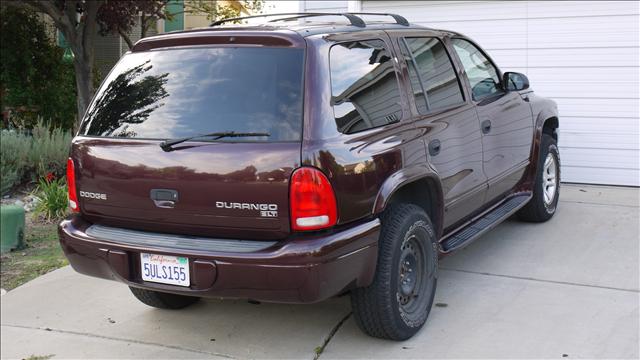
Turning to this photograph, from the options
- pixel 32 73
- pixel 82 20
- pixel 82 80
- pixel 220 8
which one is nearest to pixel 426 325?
pixel 82 80

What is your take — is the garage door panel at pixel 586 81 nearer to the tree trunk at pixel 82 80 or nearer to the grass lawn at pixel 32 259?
the grass lawn at pixel 32 259

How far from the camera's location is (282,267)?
11.3ft

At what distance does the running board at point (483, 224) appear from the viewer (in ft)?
15.6

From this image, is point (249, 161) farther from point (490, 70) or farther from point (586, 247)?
point (586, 247)

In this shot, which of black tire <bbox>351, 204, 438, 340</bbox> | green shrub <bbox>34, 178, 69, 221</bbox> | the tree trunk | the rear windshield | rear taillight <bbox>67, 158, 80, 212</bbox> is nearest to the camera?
the rear windshield

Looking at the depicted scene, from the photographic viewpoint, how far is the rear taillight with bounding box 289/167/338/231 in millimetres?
3473

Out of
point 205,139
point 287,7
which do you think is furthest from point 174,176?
point 287,7

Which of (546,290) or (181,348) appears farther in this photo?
(546,290)

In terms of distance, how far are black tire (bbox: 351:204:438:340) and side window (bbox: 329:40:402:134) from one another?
0.55m

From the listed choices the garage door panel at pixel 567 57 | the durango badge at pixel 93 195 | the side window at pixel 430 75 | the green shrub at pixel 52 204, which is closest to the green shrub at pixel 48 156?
the green shrub at pixel 52 204

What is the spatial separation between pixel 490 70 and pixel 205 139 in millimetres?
3065

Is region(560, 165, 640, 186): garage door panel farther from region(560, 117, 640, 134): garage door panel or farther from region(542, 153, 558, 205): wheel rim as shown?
region(542, 153, 558, 205): wheel rim

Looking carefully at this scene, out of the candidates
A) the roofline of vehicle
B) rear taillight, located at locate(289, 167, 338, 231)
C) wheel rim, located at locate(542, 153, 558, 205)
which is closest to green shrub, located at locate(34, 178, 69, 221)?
the roofline of vehicle

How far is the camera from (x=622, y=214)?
6.97m
